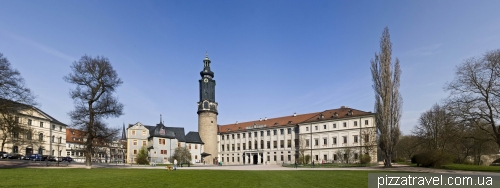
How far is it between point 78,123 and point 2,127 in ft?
26.7

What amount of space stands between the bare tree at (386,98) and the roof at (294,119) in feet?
67.5

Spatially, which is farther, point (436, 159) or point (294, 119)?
point (294, 119)

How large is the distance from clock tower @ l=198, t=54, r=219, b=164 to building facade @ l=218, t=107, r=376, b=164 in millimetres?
6227

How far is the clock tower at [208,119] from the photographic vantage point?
A: 8531 cm

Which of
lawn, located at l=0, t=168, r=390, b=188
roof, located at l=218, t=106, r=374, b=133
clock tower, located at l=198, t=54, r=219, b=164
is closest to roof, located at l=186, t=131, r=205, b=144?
clock tower, located at l=198, t=54, r=219, b=164

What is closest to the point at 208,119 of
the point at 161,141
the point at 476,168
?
the point at 161,141

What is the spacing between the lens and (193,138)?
85875 mm

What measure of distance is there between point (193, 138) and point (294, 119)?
26.8m

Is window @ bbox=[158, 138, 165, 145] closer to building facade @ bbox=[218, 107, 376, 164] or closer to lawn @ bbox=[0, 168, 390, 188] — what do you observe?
building facade @ bbox=[218, 107, 376, 164]

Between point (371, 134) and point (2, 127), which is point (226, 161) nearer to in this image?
point (371, 134)

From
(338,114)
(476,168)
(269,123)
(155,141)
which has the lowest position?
(155,141)

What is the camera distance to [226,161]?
90625 millimetres

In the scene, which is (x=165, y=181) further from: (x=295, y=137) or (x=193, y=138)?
(x=193, y=138)

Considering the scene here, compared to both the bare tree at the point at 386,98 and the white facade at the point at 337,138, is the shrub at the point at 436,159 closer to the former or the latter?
the bare tree at the point at 386,98
